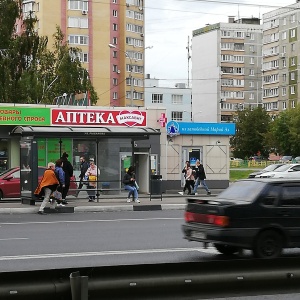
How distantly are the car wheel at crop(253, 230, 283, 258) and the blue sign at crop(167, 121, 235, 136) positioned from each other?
27548 millimetres

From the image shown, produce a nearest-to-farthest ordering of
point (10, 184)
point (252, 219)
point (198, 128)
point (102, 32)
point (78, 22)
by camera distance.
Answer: point (252, 219), point (10, 184), point (198, 128), point (78, 22), point (102, 32)

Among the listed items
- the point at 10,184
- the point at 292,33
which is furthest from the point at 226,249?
the point at 292,33

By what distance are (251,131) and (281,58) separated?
67.2ft

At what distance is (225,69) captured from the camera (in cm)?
13200

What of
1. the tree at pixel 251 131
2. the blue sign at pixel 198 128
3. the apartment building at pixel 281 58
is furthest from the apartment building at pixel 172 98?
the blue sign at pixel 198 128

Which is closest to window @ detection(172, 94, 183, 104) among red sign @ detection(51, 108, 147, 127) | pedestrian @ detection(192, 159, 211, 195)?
red sign @ detection(51, 108, 147, 127)

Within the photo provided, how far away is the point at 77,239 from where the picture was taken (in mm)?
18641

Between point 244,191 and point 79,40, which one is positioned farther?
point 79,40

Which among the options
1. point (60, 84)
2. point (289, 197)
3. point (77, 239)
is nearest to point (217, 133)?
point (60, 84)

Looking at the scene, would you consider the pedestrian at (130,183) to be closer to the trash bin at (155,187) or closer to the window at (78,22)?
the trash bin at (155,187)

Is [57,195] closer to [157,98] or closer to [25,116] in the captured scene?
[25,116]

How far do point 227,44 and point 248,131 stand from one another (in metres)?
27.3

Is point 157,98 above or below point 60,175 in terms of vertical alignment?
above

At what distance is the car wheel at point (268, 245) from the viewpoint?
14.4 meters
